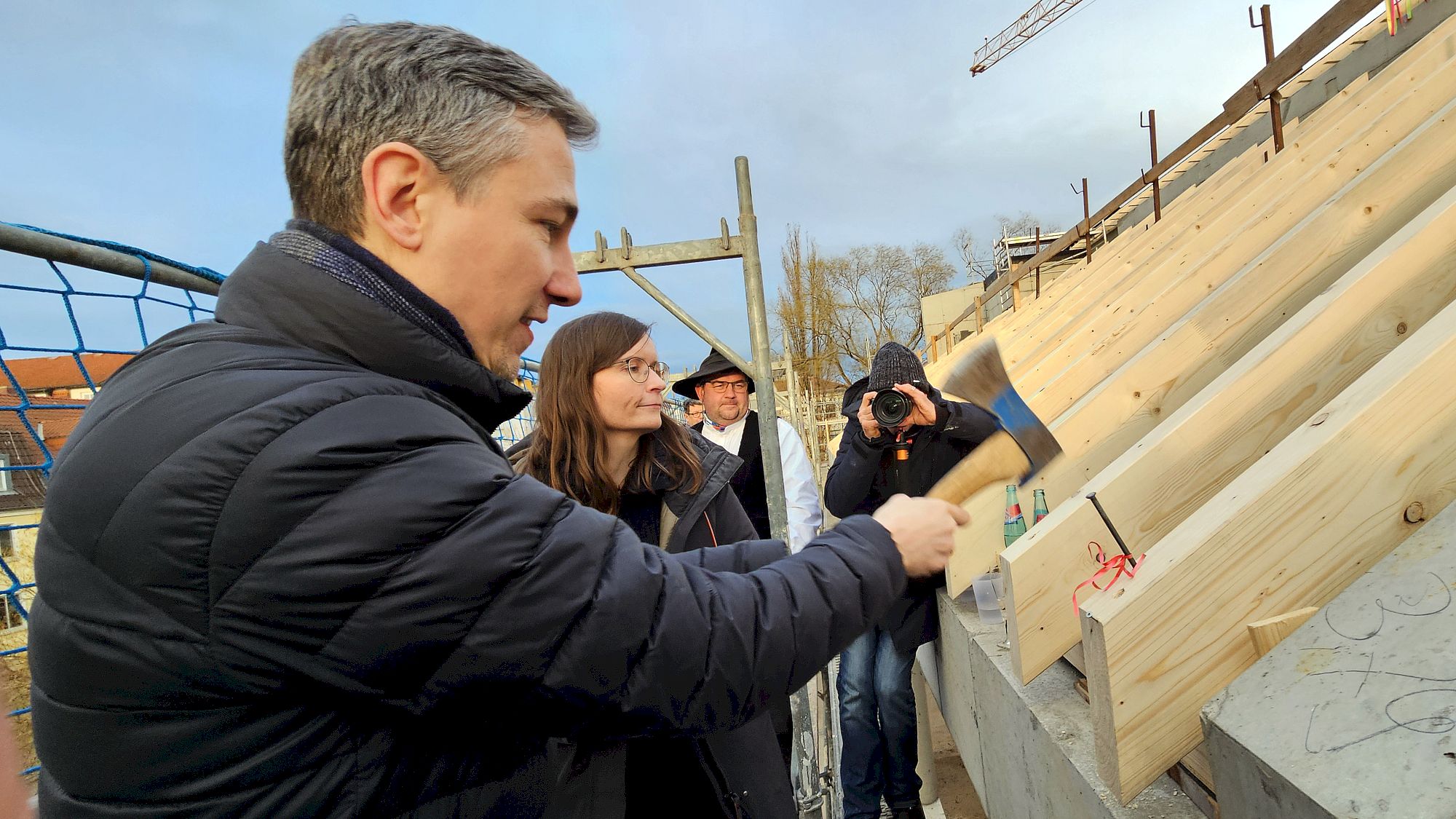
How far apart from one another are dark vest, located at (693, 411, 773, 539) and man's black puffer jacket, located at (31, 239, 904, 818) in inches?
117

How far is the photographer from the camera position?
3.30 metres

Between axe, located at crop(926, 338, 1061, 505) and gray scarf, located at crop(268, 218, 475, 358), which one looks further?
axe, located at crop(926, 338, 1061, 505)

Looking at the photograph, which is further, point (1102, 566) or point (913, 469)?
point (913, 469)

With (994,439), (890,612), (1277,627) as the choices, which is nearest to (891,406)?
(890,612)

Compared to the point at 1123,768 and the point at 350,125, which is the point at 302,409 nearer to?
the point at 350,125

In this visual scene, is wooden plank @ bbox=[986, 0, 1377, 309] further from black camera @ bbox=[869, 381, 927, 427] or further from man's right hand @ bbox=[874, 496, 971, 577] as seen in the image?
man's right hand @ bbox=[874, 496, 971, 577]

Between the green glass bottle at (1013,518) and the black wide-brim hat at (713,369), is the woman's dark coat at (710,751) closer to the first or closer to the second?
the green glass bottle at (1013,518)

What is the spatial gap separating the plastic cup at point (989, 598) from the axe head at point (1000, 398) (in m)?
1.12

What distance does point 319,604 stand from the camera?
2.38ft

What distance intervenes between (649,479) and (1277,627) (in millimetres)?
1461

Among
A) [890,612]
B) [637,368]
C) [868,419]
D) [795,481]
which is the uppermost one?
[637,368]

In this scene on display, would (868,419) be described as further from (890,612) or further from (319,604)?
(319,604)

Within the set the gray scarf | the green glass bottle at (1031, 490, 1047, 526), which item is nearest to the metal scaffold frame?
the green glass bottle at (1031, 490, 1047, 526)

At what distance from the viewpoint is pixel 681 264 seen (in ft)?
14.4
